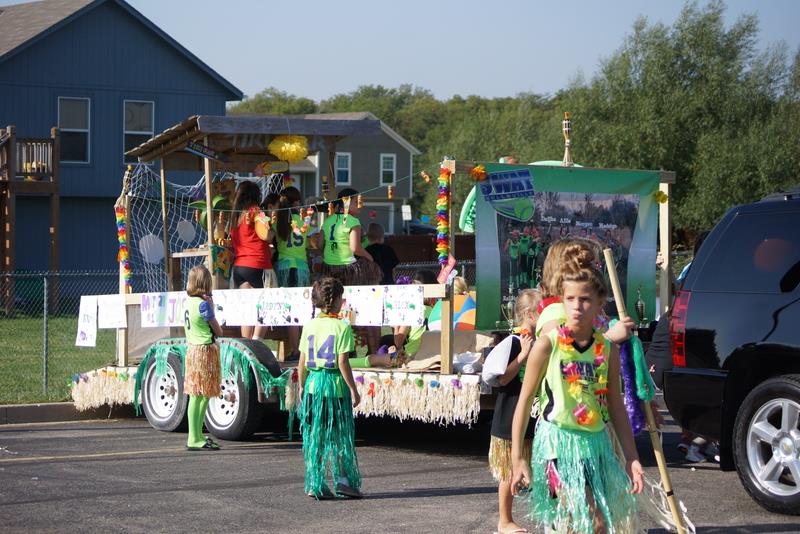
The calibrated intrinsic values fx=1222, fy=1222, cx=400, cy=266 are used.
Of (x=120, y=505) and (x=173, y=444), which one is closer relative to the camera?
(x=120, y=505)

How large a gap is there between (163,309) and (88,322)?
4.47ft

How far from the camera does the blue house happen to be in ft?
102

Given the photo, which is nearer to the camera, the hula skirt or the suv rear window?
the suv rear window

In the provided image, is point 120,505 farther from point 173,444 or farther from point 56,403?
point 56,403

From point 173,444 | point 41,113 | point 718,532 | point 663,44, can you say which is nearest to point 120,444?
point 173,444

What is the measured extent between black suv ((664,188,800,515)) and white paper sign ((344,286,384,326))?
2570 mm

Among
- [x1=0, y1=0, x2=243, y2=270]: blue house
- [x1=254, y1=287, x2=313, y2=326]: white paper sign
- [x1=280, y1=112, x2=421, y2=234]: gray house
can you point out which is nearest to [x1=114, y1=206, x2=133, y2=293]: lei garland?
[x1=254, y1=287, x2=313, y2=326]: white paper sign

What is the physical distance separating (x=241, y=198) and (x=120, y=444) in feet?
9.19

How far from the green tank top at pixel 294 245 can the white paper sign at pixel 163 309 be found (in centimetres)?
118

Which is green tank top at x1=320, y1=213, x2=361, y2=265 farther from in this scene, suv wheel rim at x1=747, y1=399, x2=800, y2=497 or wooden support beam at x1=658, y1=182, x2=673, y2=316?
suv wheel rim at x1=747, y1=399, x2=800, y2=497

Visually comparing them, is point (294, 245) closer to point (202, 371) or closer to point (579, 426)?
point (202, 371)

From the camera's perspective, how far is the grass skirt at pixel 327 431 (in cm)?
785

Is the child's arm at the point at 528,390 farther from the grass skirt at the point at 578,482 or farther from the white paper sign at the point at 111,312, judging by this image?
the white paper sign at the point at 111,312

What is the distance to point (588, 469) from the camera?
5305 millimetres
